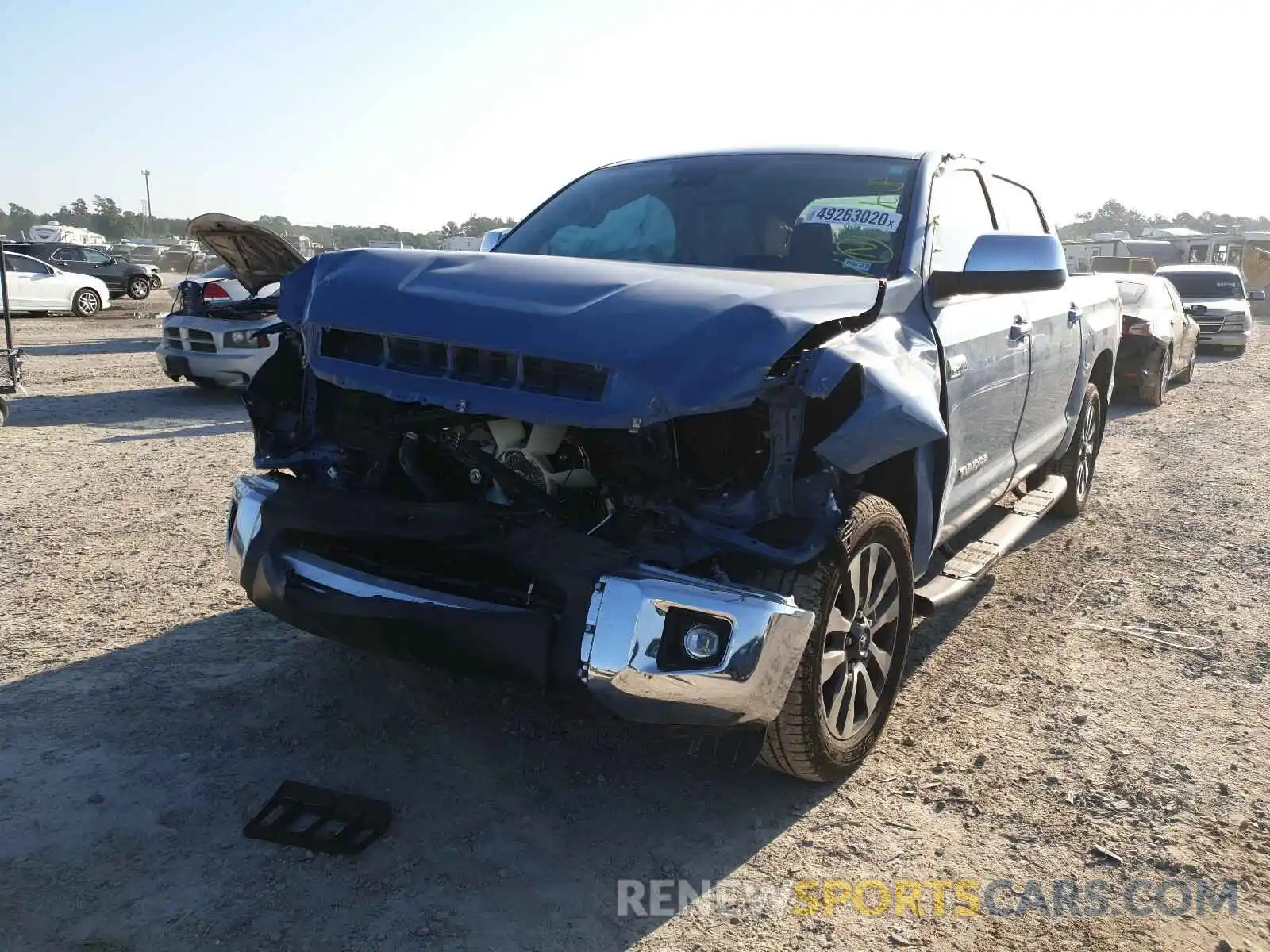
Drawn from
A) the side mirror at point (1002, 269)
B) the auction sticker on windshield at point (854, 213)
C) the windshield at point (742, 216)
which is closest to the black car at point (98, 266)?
the windshield at point (742, 216)

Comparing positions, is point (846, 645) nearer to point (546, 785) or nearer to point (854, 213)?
point (546, 785)

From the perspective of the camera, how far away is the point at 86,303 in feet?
72.2

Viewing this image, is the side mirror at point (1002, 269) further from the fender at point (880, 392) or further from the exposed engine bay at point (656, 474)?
the exposed engine bay at point (656, 474)

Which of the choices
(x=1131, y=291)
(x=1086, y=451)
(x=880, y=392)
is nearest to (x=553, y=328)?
(x=880, y=392)

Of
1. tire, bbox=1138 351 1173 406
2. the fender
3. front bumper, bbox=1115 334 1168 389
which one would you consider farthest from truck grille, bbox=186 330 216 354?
tire, bbox=1138 351 1173 406

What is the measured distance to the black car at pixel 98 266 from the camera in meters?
25.1

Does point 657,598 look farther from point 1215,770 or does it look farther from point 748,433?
point 1215,770

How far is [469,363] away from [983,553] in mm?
2443

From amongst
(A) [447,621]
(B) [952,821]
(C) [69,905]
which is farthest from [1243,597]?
(C) [69,905]

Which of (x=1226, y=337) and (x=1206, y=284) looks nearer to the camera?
(x=1226, y=337)

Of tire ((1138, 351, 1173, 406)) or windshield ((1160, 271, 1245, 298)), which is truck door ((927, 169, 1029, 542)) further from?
windshield ((1160, 271, 1245, 298))

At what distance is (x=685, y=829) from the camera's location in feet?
9.71

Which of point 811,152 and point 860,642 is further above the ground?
point 811,152

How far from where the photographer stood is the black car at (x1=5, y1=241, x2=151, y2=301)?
25078 millimetres
